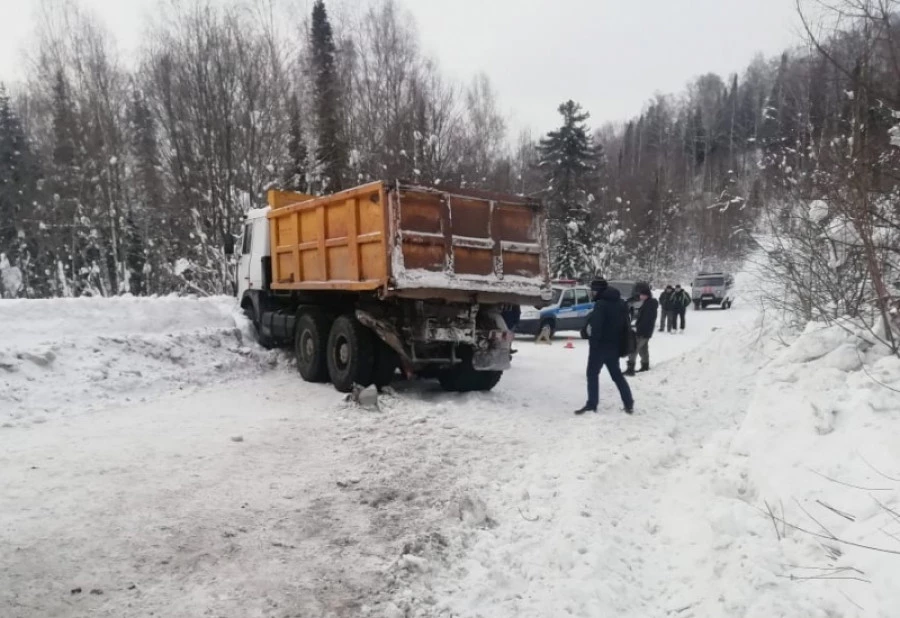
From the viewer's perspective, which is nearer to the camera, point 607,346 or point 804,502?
point 804,502

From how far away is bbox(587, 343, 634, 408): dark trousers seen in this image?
7984 millimetres

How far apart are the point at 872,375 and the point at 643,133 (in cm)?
8903

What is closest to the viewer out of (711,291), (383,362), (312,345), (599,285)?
(599,285)

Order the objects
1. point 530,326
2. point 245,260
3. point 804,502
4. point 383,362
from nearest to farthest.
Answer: point 804,502 → point 383,362 → point 245,260 → point 530,326

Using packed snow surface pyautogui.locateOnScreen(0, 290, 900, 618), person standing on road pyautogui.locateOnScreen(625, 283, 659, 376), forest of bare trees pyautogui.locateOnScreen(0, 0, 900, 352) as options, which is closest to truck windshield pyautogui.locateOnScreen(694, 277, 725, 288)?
forest of bare trees pyautogui.locateOnScreen(0, 0, 900, 352)

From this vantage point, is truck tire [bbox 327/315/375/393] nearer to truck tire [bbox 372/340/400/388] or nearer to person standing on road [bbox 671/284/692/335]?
Result: truck tire [bbox 372/340/400/388]

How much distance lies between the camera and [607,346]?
805 centimetres

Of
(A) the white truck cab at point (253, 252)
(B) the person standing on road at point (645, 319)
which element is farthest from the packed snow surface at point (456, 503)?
(A) the white truck cab at point (253, 252)

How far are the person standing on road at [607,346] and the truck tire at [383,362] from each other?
2.80 meters

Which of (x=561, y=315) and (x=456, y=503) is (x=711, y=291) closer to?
(x=561, y=315)

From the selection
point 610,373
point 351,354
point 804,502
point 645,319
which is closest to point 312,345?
point 351,354

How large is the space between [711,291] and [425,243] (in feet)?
90.8

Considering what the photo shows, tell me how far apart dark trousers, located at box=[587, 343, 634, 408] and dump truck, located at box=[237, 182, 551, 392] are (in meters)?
1.36

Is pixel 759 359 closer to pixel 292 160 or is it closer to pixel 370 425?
pixel 370 425
